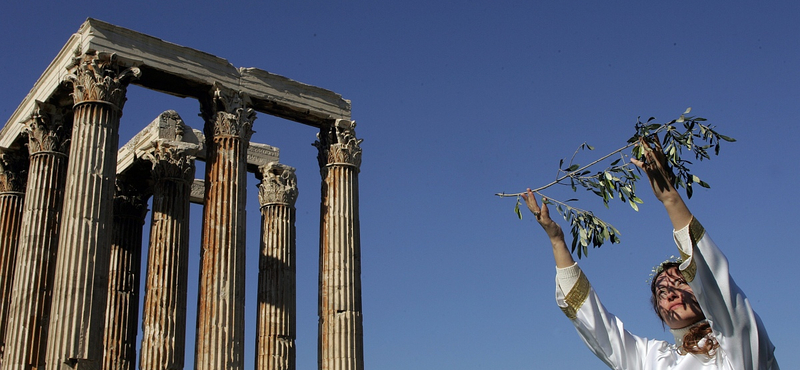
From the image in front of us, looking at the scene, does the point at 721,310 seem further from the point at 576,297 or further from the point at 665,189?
the point at 576,297

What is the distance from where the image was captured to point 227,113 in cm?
2016

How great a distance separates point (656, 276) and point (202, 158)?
72.3 ft

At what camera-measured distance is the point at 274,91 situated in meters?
21.4

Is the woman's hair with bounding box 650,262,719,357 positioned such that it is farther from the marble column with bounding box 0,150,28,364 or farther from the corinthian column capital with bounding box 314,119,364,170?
the marble column with bounding box 0,150,28,364

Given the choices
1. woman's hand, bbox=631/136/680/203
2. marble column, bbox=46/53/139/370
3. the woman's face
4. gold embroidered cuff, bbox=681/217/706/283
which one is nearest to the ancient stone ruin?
marble column, bbox=46/53/139/370

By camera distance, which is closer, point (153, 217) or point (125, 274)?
point (153, 217)

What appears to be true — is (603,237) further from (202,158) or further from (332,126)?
(202,158)

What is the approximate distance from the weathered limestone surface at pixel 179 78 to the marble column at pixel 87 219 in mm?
491

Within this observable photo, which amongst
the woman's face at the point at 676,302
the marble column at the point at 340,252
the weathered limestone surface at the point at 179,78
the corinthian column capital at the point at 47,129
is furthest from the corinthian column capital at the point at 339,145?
the woman's face at the point at 676,302

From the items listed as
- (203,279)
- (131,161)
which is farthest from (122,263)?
(203,279)

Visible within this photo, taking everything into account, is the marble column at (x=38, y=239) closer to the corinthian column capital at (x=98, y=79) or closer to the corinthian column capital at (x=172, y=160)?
the corinthian column capital at (x=172, y=160)

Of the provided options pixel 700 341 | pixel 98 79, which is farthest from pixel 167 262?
pixel 700 341

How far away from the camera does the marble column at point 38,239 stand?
18.7 meters

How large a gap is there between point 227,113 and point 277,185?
18.8 ft
